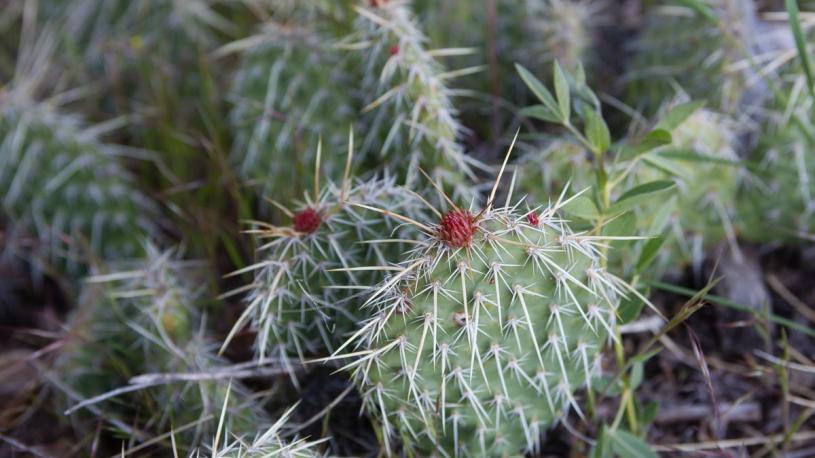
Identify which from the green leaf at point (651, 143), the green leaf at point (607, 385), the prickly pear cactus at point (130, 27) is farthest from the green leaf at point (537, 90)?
the prickly pear cactus at point (130, 27)

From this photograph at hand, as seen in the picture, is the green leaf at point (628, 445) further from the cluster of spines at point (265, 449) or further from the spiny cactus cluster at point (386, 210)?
the cluster of spines at point (265, 449)

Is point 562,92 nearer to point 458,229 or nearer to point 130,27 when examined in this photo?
point 458,229

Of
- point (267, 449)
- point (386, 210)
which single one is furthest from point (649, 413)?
point (267, 449)

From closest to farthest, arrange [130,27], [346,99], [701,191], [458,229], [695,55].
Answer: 1. [458,229]
2. [701,191]
3. [346,99]
4. [695,55]
5. [130,27]

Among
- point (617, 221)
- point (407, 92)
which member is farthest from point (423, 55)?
point (617, 221)

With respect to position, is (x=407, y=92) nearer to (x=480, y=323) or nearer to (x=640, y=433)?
(x=480, y=323)

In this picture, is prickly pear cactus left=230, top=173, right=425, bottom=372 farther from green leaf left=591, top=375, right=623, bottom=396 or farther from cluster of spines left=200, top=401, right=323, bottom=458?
green leaf left=591, top=375, right=623, bottom=396
